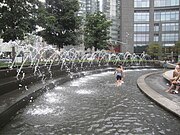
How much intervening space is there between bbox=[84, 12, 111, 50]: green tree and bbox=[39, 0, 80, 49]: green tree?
46.9 feet

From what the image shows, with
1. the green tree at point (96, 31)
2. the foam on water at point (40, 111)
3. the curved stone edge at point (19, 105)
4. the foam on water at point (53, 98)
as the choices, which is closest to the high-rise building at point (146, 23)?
the green tree at point (96, 31)

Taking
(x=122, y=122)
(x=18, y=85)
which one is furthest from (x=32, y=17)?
(x=122, y=122)

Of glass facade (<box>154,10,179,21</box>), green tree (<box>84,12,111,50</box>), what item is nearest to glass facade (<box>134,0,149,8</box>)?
glass facade (<box>154,10,179,21</box>)

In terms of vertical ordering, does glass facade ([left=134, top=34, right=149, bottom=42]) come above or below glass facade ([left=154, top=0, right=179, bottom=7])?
below

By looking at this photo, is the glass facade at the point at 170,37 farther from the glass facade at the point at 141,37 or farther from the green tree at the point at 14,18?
the green tree at the point at 14,18

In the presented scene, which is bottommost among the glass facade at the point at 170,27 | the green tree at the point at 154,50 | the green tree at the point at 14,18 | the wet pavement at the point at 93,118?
the wet pavement at the point at 93,118

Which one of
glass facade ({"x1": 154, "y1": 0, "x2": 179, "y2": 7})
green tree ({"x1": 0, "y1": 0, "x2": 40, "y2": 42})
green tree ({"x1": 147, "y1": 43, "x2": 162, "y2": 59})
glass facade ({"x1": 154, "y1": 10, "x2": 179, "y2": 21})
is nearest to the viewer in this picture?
green tree ({"x1": 0, "y1": 0, "x2": 40, "y2": 42})

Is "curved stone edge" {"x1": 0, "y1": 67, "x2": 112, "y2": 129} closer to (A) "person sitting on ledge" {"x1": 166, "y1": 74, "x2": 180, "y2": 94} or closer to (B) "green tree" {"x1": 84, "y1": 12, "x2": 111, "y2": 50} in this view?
(A) "person sitting on ledge" {"x1": 166, "y1": 74, "x2": 180, "y2": 94}

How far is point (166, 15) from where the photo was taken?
332 feet

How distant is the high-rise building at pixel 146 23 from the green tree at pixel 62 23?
2751 inches

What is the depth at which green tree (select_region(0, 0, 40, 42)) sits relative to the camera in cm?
2050

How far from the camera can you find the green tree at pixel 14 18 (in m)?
20.5

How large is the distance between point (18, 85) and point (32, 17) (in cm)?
1172

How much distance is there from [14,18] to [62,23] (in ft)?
40.2
